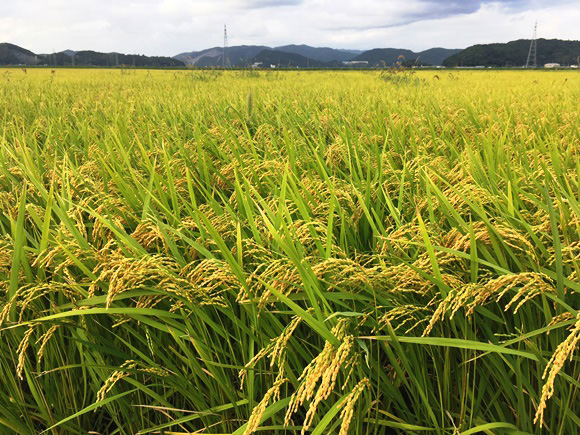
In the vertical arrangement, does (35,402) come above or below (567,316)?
below

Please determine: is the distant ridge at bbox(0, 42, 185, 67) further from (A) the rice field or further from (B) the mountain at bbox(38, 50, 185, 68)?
(A) the rice field

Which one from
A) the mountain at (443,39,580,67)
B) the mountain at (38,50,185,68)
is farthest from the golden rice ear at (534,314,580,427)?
the mountain at (443,39,580,67)

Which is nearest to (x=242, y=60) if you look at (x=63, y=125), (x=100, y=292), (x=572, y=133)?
(x=63, y=125)

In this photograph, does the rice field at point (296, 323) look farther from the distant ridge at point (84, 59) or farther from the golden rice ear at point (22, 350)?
the distant ridge at point (84, 59)

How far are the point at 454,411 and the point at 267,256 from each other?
718mm

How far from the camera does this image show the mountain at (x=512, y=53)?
69.8 metres

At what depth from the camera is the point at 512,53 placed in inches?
2847

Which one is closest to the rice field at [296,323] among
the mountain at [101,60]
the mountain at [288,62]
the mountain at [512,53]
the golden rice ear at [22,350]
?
the golden rice ear at [22,350]

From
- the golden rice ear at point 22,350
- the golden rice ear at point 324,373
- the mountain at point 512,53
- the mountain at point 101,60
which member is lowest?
the golden rice ear at point 22,350

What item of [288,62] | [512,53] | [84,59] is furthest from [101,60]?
[512,53]

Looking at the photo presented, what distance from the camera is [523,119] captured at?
3475 mm

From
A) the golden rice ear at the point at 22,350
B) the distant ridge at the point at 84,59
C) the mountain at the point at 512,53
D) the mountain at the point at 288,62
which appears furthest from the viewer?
the mountain at the point at 512,53

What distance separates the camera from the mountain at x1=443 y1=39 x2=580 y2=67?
2749 inches

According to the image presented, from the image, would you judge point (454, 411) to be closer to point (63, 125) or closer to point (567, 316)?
point (567, 316)
